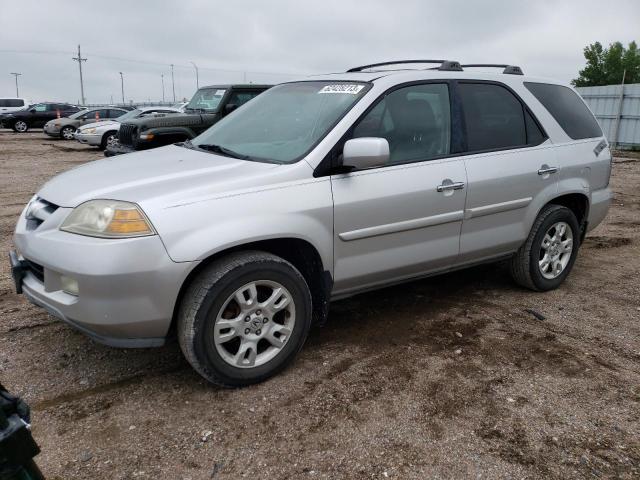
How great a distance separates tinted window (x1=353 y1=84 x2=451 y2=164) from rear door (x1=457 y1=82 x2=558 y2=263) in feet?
0.64

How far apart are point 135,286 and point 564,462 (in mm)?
2134

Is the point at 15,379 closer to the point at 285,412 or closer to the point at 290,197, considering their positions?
the point at 285,412

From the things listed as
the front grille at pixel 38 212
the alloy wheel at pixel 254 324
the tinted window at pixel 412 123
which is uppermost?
the tinted window at pixel 412 123

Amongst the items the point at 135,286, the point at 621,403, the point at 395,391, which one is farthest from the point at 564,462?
the point at 135,286

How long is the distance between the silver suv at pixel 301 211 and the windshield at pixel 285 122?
15 mm

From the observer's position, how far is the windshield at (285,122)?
3.39 meters

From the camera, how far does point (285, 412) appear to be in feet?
9.47

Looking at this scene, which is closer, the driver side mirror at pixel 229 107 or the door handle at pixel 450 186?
the door handle at pixel 450 186

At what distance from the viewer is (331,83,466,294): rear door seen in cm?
332

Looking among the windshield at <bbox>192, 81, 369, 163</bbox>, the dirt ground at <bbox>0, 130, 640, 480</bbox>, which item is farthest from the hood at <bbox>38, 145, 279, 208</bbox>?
the dirt ground at <bbox>0, 130, 640, 480</bbox>

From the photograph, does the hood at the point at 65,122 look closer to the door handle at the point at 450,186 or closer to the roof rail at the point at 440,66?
the roof rail at the point at 440,66

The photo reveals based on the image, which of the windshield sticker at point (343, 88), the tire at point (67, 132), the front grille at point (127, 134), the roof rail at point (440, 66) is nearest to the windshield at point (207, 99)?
the front grille at point (127, 134)

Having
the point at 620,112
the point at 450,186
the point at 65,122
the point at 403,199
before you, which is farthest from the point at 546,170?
the point at 65,122

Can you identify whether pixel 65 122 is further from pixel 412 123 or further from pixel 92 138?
pixel 412 123
